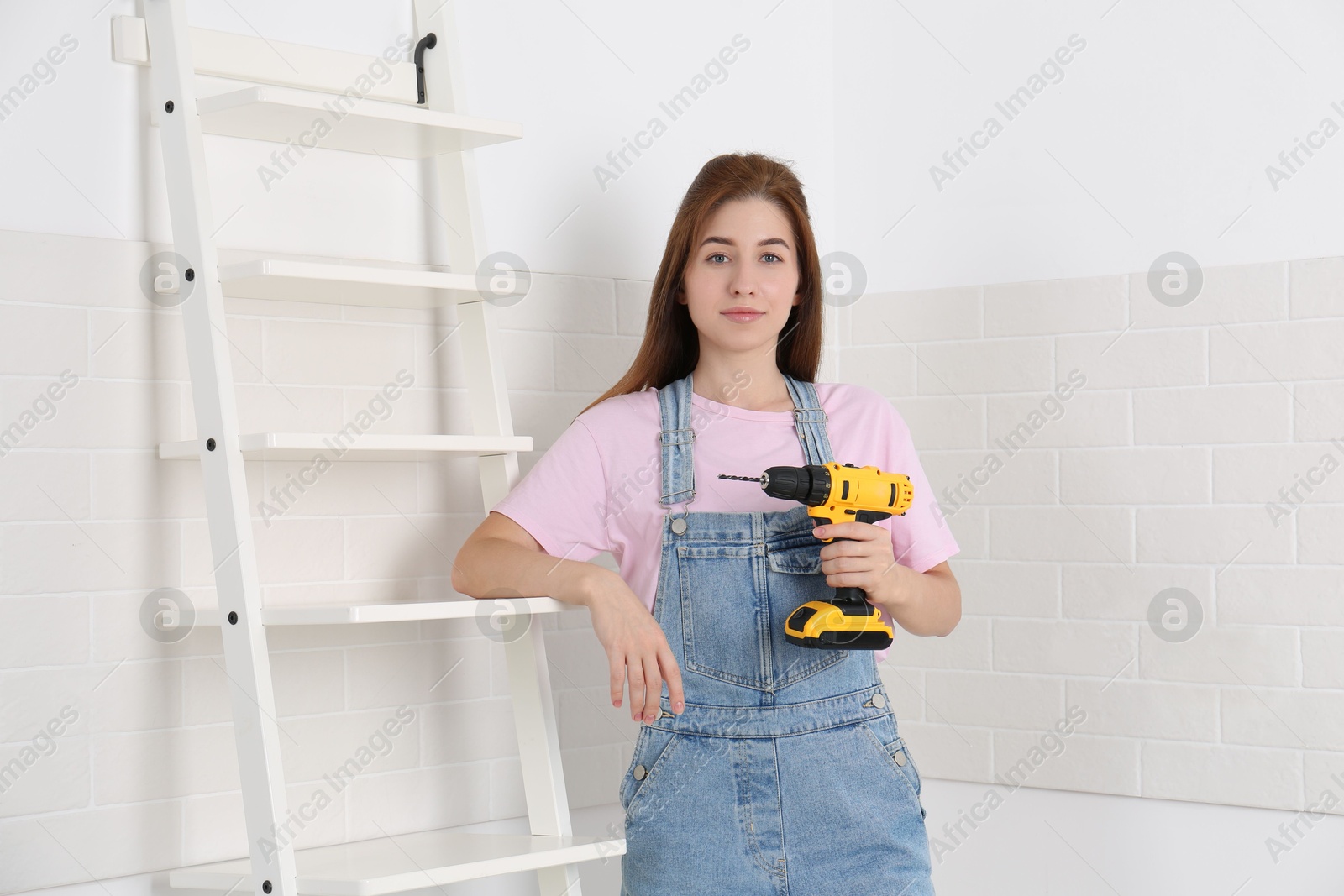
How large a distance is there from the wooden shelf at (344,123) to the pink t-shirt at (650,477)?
494 millimetres

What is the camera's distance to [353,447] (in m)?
1.78

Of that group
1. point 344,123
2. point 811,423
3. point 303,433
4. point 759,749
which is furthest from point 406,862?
point 344,123

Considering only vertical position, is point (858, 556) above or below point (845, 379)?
below

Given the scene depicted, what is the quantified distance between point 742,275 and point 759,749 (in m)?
0.73

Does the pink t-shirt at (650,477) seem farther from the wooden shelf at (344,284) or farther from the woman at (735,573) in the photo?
the wooden shelf at (344,284)

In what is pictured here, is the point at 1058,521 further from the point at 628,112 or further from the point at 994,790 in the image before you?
the point at 628,112

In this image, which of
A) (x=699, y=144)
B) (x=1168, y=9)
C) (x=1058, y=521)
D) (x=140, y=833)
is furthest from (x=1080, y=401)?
(x=140, y=833)

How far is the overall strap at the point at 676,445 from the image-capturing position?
194 centimetres

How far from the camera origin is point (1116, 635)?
2445 mm

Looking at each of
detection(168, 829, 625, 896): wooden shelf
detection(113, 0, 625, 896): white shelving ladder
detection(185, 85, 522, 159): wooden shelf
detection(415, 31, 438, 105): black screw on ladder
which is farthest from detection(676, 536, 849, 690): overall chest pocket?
detection(415, 31, 438, 105): black screw on ladder

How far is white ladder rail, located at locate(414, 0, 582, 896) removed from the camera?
2.07m

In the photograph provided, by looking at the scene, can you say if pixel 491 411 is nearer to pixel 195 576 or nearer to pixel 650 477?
pixel 650 477

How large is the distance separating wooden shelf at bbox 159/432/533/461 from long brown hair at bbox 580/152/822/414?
20 centimetres

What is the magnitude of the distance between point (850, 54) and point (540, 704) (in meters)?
1.65
